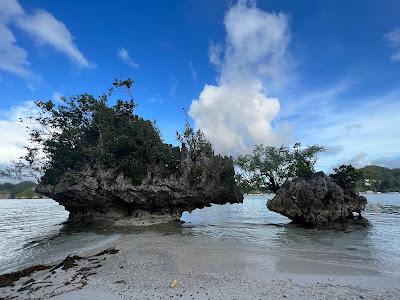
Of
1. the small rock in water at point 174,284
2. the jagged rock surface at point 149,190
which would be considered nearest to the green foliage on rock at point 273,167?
the jagged rock surface at point 149,190

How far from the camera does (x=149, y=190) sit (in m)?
34.6

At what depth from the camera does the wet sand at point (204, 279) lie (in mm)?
12312

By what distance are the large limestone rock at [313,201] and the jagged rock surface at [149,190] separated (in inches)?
276

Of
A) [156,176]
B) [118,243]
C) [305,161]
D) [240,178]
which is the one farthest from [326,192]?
[118,243]

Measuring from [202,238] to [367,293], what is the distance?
1617 centimetres

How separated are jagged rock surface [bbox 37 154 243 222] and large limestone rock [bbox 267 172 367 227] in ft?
23.0

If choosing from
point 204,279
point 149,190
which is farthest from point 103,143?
point 204,279

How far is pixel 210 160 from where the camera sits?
1512 inches

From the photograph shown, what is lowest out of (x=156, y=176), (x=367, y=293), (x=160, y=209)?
(x=367, y=293)

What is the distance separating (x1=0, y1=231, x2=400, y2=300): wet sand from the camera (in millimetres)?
12312

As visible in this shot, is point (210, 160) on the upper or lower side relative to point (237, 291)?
upper

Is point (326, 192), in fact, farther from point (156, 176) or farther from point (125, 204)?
point (125, 204)

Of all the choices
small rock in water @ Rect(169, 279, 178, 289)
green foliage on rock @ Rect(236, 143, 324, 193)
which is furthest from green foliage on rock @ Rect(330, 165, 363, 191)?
small rock in water @ Rect(169, 279, 178, 289)

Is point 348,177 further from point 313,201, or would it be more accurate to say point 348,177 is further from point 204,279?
point 204,279
